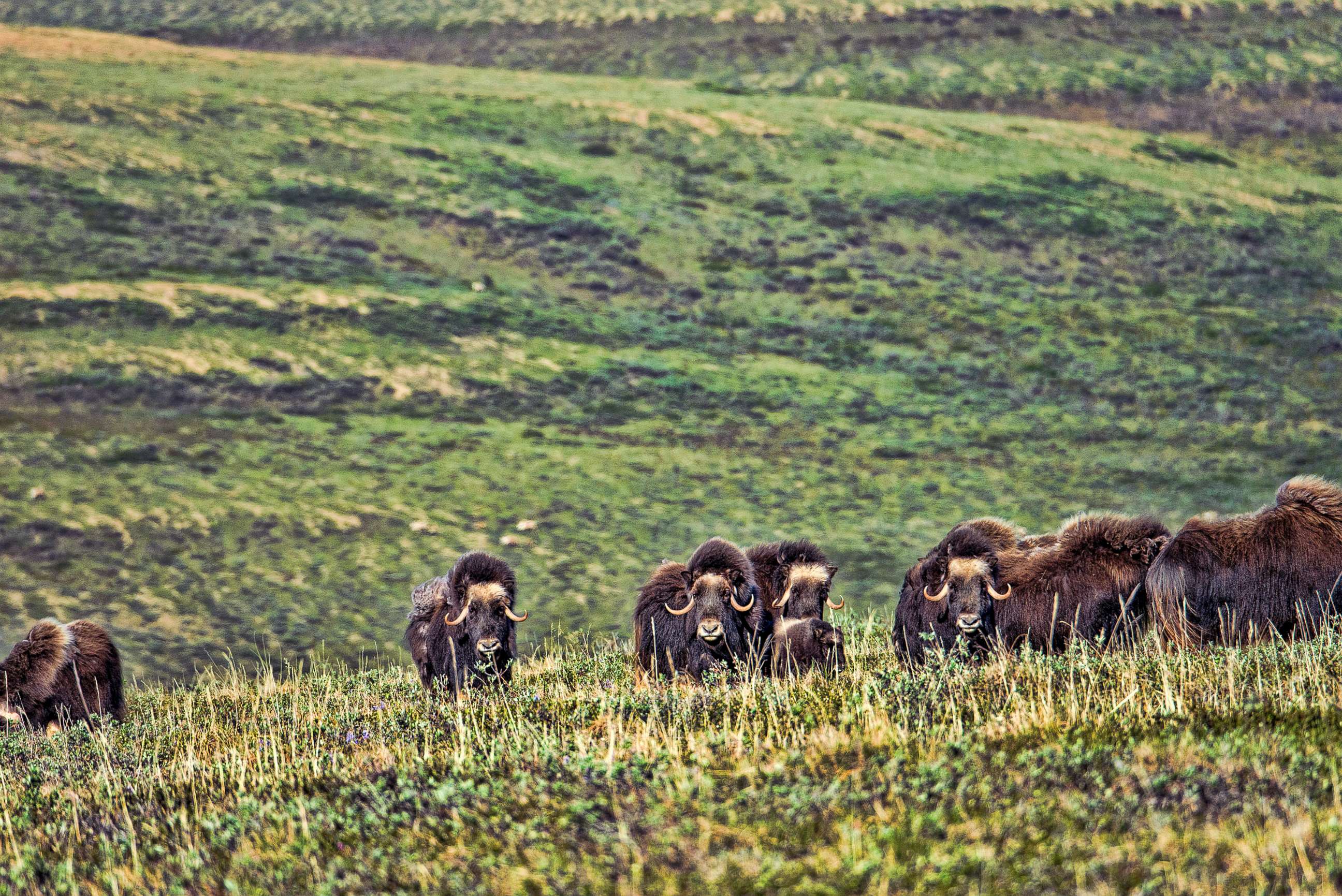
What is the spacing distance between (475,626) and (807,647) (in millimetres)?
2795

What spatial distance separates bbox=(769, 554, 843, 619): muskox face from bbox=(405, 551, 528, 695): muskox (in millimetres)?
2318

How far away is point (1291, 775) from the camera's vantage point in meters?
6.03

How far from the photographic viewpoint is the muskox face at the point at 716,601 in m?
A: 11.8

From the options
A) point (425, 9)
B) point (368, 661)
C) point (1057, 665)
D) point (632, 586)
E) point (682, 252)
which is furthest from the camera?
point (425, 9)

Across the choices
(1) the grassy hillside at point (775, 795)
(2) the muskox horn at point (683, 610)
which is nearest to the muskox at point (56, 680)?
(1) the grassy hillside at point (775, 795)

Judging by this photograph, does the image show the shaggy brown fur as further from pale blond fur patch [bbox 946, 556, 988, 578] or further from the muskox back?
the muskox back

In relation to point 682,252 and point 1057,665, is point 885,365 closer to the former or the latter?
point 682,252

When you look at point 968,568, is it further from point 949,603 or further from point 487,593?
point 487,593

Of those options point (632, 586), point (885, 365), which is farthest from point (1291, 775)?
point (885, 365)

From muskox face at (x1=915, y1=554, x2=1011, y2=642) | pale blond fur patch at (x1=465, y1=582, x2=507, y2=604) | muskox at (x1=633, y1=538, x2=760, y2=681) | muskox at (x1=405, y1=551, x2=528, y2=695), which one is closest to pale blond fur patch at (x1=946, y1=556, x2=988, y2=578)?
muskox face at (x1=915, y1=554, x2=1011, y2=642)

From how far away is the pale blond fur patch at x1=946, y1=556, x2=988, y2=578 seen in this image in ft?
38.2

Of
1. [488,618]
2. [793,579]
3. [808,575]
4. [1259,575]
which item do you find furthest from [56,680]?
[1259,575]

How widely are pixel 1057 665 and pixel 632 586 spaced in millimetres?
17418

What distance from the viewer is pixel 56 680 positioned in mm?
12852
